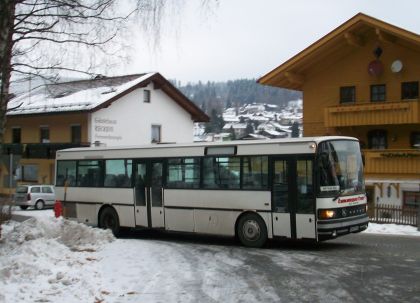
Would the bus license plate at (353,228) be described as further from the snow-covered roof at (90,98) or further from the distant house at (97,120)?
the distant house at (97,120)

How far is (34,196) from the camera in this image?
36.0m

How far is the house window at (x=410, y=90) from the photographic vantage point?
29469 millimetres

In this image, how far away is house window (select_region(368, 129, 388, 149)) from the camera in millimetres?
30375

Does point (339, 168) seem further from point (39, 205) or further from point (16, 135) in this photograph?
point (16, 135)

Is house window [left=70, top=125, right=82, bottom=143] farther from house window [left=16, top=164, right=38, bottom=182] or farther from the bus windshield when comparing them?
the bus windshield

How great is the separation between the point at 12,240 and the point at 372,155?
20.7m

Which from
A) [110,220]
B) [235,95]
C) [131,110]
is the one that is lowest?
[110,220]

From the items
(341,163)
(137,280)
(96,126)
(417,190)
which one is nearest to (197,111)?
(96,126)

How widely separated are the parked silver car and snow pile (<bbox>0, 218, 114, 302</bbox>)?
879 inches

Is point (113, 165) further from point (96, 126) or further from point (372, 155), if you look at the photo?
point (96, 126)

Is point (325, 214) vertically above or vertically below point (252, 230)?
above

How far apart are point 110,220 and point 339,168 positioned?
800 cm

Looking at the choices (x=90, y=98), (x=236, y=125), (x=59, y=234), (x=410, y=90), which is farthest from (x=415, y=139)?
(x=236, y=125)

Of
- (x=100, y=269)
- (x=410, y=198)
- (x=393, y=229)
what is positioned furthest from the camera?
(x=410, y=198)
